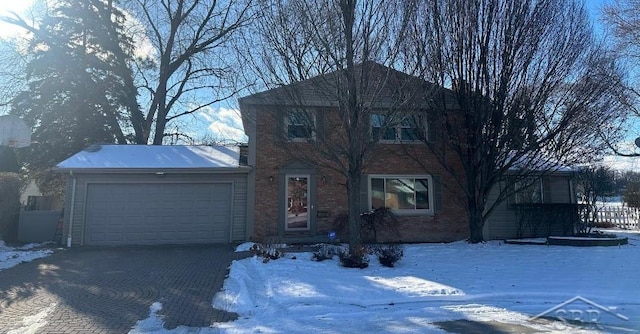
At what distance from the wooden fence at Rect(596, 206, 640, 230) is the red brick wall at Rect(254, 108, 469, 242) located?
1147 centimetres

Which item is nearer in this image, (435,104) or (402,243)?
(435,104)

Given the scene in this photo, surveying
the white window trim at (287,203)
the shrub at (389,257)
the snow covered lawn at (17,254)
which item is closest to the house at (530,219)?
the white window trim at (287,203)

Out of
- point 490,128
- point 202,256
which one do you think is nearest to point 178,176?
point 202,256

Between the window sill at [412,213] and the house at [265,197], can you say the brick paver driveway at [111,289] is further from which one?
the window sill at [412,213]

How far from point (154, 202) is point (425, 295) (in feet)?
33.8

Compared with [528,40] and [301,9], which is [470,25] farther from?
[301,9]

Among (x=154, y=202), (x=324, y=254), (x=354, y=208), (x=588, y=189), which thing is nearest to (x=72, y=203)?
(x=154, y=202)

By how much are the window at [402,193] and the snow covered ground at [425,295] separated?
4.20m

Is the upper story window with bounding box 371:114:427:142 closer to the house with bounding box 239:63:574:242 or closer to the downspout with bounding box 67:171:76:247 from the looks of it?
the house with bounding box 239:63:574:242

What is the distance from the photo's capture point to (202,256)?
11.2 metres

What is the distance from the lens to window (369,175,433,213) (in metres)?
14.5

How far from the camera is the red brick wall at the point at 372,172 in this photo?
13922 millimetres

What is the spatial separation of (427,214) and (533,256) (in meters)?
4.27

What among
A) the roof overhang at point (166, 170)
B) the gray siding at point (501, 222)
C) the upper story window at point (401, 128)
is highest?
the upper story window at point (401, 128)
